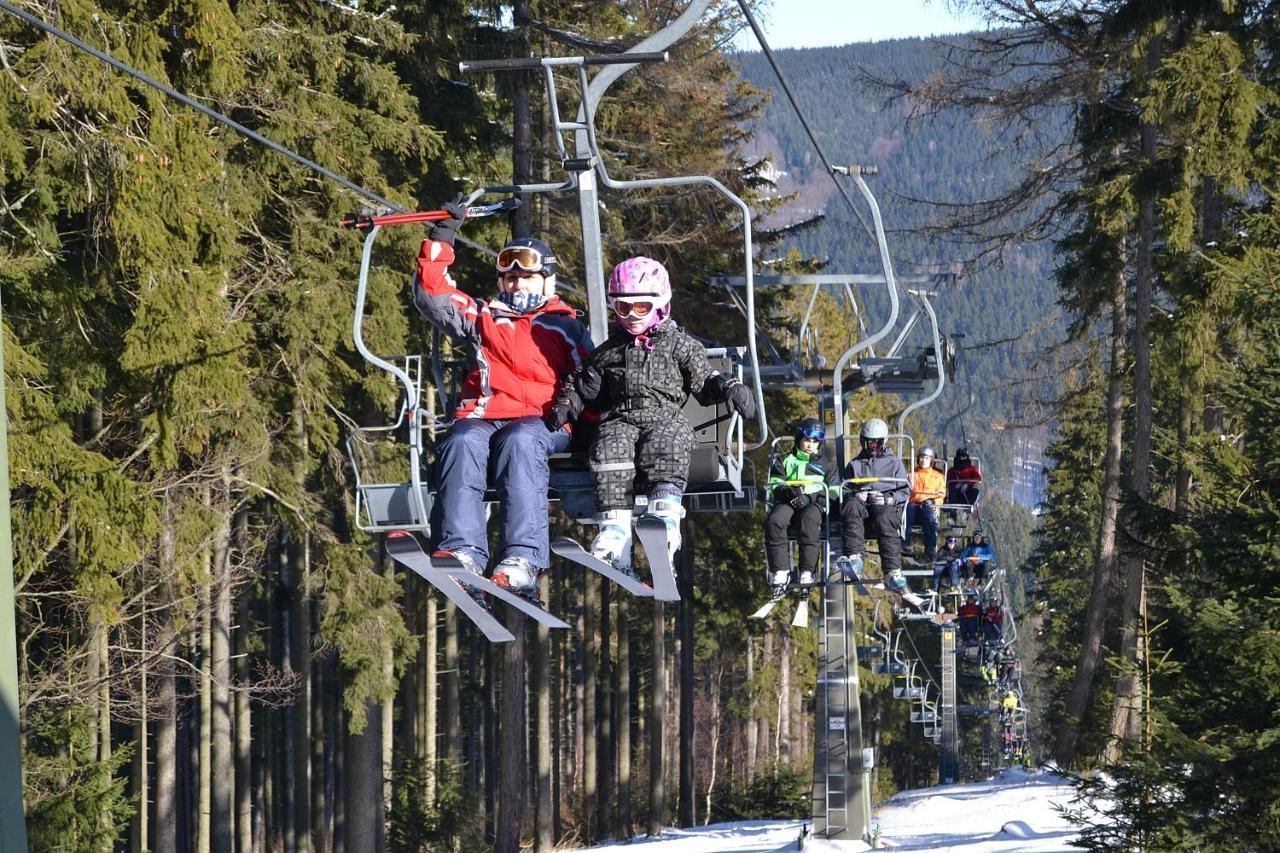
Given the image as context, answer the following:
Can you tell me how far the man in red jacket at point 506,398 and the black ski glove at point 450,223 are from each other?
0.03 ft

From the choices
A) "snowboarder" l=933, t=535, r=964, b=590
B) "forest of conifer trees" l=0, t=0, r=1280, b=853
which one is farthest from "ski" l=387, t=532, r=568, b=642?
"snowboarder" l=933, t=535, r=964, b=590

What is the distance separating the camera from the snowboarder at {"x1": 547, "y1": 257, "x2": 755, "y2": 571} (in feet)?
30.0

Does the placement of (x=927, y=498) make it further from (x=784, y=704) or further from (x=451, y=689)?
(x=784, y=704)

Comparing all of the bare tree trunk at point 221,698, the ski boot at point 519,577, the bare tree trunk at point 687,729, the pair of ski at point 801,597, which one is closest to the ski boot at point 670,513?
the ski boot at point 519,577

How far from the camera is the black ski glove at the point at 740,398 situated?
9.23 meters

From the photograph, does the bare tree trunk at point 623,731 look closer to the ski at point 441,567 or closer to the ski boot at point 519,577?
the ski boot at point 519,577

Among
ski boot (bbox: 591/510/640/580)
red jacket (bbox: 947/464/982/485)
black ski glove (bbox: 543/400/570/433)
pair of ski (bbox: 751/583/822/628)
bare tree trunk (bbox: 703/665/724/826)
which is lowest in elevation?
bare tree trunk (bbox: 703/665/724/826)

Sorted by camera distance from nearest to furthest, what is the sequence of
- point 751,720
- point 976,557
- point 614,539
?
point 614,539 → point 976,557 → point 751,720

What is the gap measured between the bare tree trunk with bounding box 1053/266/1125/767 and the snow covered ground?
76 cm

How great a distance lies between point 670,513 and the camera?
9.01m

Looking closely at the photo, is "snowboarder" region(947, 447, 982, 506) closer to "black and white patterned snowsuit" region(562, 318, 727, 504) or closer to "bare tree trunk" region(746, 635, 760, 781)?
"black and white patterned snowsuit" region(562, 318, 727, 504)

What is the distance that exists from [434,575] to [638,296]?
1.95 m

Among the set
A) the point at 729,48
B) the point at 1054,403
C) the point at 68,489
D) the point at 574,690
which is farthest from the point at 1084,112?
the point at 574,690

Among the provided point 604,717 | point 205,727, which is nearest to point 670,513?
point 205,727
